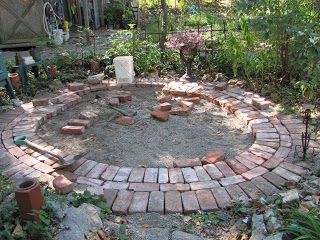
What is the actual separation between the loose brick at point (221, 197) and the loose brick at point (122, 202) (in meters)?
0.67

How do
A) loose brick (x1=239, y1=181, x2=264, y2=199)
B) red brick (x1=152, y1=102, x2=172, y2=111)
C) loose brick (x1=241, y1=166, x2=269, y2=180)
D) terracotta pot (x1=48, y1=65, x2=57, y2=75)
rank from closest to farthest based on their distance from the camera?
loose brick (x1=239, y1=181, x2=264, y2=199), loose brick (x1=241, y1=166, x2=269, y2=180), red brick (x1=152, y1=102, x2=172, y2=111), terracotta pot (x1=48, y1=65, x2=57, y2=75)

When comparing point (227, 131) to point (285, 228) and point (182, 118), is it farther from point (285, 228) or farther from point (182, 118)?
point (285, 228)

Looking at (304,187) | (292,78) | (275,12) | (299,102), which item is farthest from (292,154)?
(275,12)

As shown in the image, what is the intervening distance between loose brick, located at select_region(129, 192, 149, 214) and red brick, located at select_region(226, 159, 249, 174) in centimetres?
83

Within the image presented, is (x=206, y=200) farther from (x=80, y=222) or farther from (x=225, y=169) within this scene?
(x=80, y=222)

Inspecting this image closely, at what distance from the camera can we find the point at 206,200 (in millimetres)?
2801

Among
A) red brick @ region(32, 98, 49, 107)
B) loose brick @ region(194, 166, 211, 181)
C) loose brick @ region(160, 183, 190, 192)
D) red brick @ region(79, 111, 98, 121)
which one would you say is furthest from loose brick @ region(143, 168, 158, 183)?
red brick @ region(32, 98, 49, 107)

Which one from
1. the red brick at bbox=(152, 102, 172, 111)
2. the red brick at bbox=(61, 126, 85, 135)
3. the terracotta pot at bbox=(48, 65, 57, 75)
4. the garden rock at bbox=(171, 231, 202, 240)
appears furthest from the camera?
the terracotta pot at bbox=(48, 65, 57, 75)

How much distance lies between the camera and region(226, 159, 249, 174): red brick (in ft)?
10.4

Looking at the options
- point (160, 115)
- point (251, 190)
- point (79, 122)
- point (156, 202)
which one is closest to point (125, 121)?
point (160, 115)

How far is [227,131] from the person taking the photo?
403 centimetres

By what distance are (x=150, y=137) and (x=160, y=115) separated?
46 cm

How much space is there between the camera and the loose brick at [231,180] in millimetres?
3008

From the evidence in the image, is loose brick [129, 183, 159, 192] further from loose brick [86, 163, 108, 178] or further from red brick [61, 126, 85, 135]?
red brick [61, 126, 85, 135]
